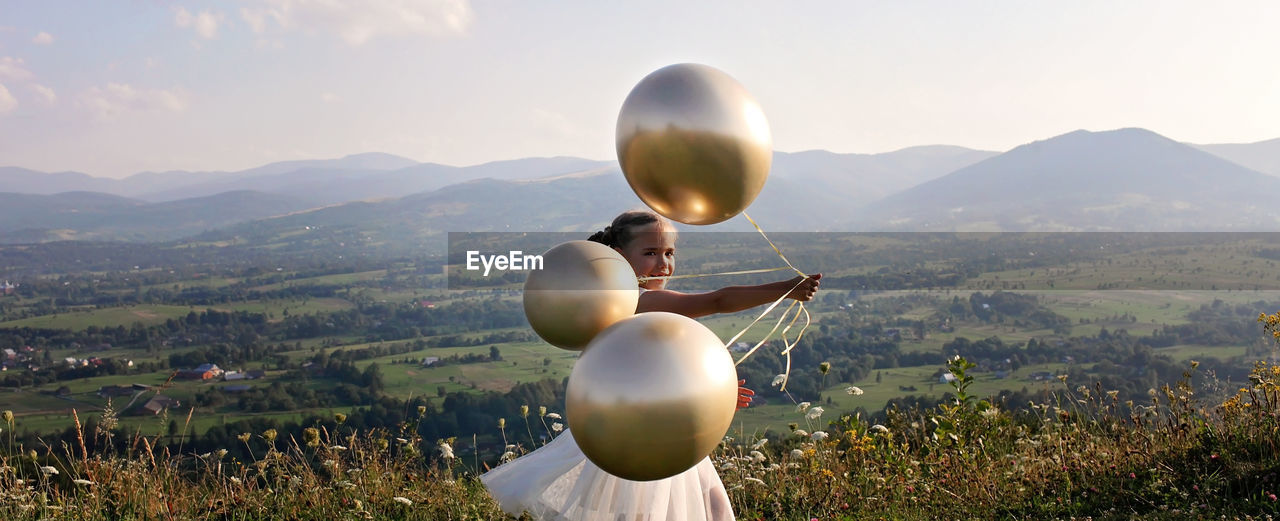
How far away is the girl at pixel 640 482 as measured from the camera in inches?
104

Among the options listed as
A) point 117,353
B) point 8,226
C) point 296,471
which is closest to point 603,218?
point 117,353

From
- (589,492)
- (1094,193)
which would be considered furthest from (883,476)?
(1094,193)

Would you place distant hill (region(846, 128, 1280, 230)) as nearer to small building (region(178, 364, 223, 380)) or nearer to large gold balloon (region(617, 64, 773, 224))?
small building (region(178, 364, 223, 380))

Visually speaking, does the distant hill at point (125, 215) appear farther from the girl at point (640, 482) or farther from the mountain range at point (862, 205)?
the girl at point (640, 482)

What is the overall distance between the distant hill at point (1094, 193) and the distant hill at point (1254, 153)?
785 inches

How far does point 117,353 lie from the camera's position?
33.9 metres

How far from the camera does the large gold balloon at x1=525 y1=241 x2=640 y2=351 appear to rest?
2.09m

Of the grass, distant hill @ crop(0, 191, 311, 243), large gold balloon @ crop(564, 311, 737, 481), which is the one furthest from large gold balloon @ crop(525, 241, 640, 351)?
distant hill @ crop(0, 191, 311, 243)

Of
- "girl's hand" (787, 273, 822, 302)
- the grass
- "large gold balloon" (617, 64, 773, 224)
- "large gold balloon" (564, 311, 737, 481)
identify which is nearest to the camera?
"large gold balloon" (564, 311, 737, 481)

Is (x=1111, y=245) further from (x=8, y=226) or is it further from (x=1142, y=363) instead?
(x=8, y=226)

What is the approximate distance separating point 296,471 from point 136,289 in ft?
210

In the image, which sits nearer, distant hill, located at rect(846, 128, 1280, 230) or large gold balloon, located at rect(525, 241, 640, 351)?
large gold balloon, located at rect(525, 241, 640, 351)

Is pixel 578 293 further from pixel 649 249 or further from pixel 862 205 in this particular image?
pixel 862 205

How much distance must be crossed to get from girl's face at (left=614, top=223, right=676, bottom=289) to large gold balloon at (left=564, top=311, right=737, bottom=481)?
1.05 m
